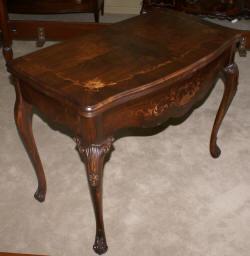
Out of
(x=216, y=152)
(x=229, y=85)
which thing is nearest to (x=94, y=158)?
(x=229, y=85)

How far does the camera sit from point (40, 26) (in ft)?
10.4

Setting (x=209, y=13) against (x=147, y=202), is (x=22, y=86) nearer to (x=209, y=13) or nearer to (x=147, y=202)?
(x=147, y=202)

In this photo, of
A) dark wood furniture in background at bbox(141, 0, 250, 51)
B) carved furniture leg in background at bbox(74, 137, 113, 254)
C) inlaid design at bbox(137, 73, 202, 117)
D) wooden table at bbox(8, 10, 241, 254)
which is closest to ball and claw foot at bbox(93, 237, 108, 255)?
wooden table at bbox(8, 10, 241, 254)

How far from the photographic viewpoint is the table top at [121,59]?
139 cm

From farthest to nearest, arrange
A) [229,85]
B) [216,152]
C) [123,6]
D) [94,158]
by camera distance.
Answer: [123,6] → [216,152] → [229,85] → [94,158]

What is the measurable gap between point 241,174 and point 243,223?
0.37m

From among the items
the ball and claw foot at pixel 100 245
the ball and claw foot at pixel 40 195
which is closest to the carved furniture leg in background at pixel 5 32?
the ball and claw foot at pixel 40 195

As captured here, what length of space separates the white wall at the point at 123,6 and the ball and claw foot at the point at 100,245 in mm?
3346

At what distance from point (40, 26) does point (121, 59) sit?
5.95 feet

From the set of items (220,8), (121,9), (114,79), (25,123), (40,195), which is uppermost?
(114,79)

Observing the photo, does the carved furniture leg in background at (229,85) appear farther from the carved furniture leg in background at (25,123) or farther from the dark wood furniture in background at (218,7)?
the dark wood furniture in background at (218,7)

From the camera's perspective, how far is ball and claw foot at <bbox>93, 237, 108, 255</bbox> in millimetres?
1738

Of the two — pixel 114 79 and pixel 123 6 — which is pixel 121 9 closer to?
pixel 123 6

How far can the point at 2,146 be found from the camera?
2412 millimetres
